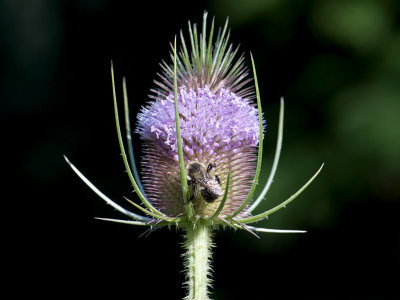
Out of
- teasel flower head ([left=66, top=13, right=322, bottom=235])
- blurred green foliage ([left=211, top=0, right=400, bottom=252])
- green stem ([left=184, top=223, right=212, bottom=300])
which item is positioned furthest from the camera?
blurred green foliage ([left=211, top=0, right=400, bottom=252])

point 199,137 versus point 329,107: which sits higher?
point 329,107

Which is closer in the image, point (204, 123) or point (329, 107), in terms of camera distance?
point (204, 123)

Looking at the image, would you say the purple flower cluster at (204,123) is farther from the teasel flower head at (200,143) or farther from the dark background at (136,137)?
the dark background at (136,137)

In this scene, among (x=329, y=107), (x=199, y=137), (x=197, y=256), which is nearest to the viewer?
(x=199, y=137)

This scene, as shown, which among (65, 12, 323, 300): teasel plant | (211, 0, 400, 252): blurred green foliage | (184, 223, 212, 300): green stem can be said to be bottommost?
(184, 223, 212, 300): green stem

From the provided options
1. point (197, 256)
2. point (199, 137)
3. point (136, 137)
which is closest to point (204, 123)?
point (199, 137)

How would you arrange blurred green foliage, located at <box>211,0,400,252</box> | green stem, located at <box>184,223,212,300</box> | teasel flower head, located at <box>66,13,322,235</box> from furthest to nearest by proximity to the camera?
1. blurred green foliage, located at <box>211,0,400,252</box>
2. green stem, located at <box>184,223,212,300</box>
3. teasel flower head, located at <box>66,13,322,235</box>

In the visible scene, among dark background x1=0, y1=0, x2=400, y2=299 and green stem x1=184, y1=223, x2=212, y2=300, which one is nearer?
green stem x1=184, y1=223, x2=212, y2=300

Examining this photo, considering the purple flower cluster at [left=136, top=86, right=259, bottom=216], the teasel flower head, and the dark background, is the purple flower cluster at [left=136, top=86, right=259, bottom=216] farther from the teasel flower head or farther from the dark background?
the dark background

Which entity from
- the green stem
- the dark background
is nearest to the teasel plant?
the green stem

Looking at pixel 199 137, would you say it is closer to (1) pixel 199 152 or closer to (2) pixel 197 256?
(1) pixel 199 152
